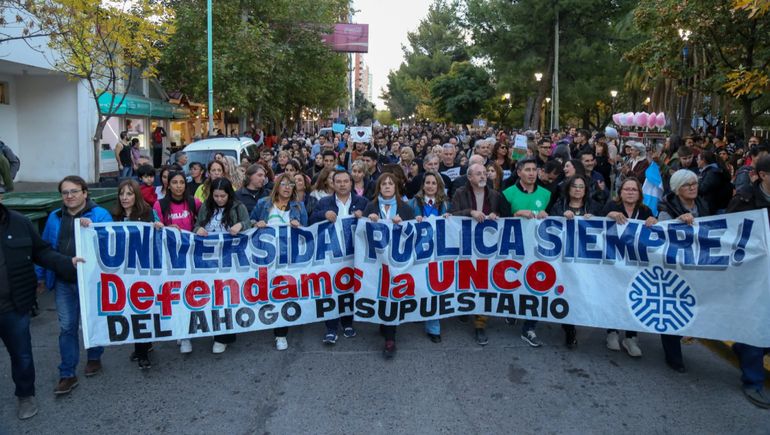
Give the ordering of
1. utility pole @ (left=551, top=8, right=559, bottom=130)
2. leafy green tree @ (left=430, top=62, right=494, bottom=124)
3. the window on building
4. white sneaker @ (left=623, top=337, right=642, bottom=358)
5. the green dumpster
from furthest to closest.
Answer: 1. leafy green tree @ (left=430, top=62, right=494, bottom=124)
2. utility pole @ (left=551, top=8, right=559, bottom=130)
3. the window on building
4. the green dumpster
5. white sneaker @ (left=623, top=337, right=642, bottom=358)

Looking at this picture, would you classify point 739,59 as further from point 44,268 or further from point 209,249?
point 44,268

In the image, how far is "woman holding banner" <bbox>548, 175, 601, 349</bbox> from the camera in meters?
5.84

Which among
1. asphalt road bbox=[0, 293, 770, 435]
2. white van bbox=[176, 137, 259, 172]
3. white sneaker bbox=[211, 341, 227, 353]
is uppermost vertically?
white van bbox=[176, 137, 259, 172]

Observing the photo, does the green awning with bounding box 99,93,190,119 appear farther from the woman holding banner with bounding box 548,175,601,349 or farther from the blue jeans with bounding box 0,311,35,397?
the woman holding banner with bounding box 548,175,601,349

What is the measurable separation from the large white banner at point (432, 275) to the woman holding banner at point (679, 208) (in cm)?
16

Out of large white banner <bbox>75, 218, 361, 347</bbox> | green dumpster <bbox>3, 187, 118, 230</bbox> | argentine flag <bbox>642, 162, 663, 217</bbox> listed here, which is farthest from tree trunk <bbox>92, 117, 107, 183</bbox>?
argentine flag <bbox>642, 162, 663, 217</bbox>

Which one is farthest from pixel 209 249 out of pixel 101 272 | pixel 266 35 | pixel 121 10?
pixel 266 35

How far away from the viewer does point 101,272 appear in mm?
5105

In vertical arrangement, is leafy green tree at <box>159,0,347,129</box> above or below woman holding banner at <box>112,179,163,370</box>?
above

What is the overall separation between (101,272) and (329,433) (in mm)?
2458

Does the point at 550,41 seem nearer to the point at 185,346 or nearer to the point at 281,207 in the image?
the point at 281,207

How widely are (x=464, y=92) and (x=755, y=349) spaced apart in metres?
39.3

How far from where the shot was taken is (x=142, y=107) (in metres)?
23.6

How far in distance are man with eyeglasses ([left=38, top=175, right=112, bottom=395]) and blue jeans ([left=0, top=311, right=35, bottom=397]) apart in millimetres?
368
